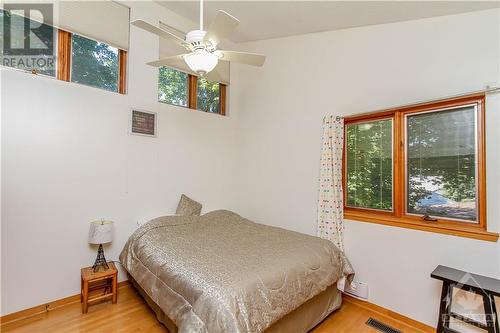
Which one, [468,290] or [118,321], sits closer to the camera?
[468,290]

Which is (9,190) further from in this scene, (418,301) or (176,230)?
(418,301)

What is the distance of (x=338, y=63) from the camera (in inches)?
115

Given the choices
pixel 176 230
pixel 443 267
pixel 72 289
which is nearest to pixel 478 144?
pixel 443 267

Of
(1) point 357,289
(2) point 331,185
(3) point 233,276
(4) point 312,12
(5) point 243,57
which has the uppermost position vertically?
(4) point 312,12

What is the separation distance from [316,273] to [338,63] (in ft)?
7.65

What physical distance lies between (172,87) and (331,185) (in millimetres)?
2481

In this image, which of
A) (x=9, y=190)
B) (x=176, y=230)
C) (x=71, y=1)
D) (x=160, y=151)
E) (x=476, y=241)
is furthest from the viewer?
(x=160, y=151)

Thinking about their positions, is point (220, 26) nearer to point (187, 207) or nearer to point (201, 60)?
point (201, 60)

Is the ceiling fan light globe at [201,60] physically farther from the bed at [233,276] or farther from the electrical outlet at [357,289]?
the electrical outlet at [357,289]

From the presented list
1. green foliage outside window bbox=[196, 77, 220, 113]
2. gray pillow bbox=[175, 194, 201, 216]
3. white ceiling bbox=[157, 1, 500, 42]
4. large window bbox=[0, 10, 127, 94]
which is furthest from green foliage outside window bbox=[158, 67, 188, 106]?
gray pillow bbox=[175, 194, 201, 216]

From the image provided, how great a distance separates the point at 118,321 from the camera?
2250mm

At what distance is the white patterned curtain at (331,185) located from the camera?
9.12 ft

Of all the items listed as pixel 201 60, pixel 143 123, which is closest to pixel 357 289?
pixel 201 60

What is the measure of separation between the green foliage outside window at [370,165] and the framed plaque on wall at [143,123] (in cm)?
243
